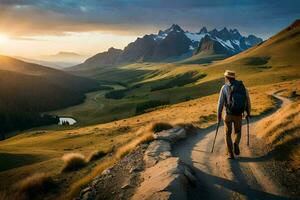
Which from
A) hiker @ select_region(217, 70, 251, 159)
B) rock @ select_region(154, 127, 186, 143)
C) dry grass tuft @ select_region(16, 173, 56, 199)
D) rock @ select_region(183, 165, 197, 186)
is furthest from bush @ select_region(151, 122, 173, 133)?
rock @ select_region(183, 165, 197, 186)

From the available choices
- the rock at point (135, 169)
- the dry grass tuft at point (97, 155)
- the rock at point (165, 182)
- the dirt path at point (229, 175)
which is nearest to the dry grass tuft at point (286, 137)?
the dirt path at point (229, 175)

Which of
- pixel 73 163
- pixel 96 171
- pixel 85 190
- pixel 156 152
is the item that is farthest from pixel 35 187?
pixel 156 152

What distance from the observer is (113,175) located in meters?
16.6

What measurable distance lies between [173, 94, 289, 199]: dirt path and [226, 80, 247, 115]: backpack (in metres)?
2.25

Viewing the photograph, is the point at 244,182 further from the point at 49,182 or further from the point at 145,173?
the point at 49,182

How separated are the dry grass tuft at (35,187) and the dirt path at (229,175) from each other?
644 centimetres

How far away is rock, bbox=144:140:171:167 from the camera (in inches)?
671

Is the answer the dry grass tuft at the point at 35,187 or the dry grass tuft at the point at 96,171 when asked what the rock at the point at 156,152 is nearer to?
the dry grass tuft at the point at 96,171

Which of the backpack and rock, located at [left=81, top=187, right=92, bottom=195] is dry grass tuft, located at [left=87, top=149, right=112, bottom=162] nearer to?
rock, located at [left=81, top=187, right=92, bottom=195]

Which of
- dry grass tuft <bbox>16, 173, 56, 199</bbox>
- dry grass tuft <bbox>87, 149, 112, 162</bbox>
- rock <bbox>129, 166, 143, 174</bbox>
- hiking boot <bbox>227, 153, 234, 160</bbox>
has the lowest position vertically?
dry grass tuft <bbox>87, 149, 112, 162</bbox>

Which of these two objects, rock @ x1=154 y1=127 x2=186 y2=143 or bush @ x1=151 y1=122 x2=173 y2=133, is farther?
bush @ x1=151 y1=122 x2=173 y2=133

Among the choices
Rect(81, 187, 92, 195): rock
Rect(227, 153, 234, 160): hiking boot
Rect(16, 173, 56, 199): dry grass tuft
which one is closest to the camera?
Rect(81, 187, 92, 195): rock

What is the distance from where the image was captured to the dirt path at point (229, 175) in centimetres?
1257

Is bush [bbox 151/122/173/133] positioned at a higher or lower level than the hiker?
lower
